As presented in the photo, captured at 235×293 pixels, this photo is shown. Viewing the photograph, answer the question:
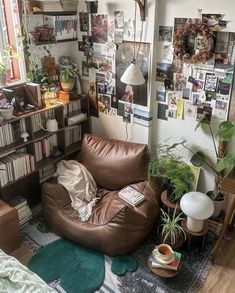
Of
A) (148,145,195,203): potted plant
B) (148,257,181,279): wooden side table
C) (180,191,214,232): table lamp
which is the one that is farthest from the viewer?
(148,145,195,203): potted plant

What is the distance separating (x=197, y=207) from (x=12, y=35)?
2.06m

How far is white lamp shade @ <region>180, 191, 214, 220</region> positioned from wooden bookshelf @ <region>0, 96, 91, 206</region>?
1.30 metres

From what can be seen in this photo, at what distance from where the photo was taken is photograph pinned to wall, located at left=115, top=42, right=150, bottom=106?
255 cm

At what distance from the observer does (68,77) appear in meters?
2.81

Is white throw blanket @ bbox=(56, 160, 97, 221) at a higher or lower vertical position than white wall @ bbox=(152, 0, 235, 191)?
lower

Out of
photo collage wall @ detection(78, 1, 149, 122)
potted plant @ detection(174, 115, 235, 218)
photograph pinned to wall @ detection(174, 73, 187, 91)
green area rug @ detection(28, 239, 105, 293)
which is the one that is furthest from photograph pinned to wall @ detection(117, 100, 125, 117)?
green area rug @ detection(28, 239, 105, 293)

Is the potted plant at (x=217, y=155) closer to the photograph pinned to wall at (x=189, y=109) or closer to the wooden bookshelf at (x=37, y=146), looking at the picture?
the photograph pinned to wall at (x=189, y=109)

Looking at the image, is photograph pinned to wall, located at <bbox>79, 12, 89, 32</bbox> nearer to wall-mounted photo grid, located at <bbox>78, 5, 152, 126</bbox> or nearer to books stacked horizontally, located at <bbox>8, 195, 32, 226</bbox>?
wall-mounted photo grid, located at <bbox>78, 5, 152, 126</bbox>

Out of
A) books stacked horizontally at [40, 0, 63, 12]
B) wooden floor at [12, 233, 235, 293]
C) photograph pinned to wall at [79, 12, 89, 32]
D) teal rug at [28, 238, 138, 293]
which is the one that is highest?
books stacked horizontally at [40, 0, 63, 12]

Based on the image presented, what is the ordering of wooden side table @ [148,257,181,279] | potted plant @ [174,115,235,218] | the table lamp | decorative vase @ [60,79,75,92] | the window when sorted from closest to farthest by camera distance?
wooden side table @ [148,257,181,279] → the table lamp → potted plant @ [174,115,235,218] → the window → decorative vase @ [60,79,75,92]

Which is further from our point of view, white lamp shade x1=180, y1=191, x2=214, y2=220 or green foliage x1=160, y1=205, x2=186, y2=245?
green foliage x1=160, y1=205, x2=186, y2=245

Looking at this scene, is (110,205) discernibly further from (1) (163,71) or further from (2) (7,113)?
(1) (163,71)

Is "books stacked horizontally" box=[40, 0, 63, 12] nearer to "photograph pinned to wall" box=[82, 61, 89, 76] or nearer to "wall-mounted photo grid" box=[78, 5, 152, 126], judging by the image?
"wall-mounted photo grid" box=[78, 5, 152, 126]

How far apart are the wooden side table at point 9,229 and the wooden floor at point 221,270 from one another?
8 centimetres
